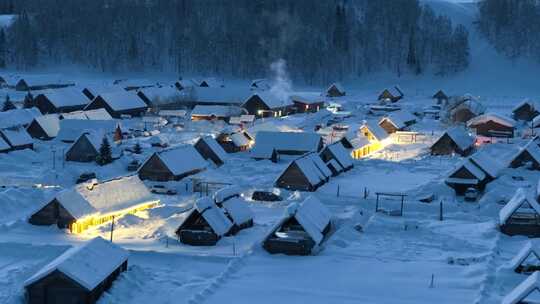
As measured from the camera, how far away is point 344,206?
2908 centimetres

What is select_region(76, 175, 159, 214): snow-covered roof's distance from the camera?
85.3 ft

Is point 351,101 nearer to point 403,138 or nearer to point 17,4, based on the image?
point 403,138

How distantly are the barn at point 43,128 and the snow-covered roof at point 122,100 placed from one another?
11.0 metres

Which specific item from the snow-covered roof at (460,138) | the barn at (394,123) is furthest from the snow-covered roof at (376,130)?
the snow-covered roof at (460,138)

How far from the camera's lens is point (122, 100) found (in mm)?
59938

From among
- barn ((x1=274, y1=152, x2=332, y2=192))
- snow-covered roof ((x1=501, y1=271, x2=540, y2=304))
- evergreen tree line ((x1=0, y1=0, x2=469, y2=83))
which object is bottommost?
barn ((x1=274, y1=152, x2=332, y2=192))

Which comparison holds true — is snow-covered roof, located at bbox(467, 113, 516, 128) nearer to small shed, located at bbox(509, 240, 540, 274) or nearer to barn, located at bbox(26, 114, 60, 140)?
barn, located at bbox(26, 114, 60, 140)

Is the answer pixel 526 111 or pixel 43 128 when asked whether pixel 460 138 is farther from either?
pixel 43 128

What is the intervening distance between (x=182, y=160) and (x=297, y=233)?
1250cm

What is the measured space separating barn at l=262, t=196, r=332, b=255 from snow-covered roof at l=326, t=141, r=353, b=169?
41.1ft

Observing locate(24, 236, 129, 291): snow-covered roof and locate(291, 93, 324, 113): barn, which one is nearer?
locate(24, 236, 129, 291): snow-covered roof

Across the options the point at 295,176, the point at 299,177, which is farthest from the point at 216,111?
the point at 299,177

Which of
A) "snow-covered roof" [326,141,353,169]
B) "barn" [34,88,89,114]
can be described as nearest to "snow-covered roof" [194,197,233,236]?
"snow-covered roof" [326,141,353,169]

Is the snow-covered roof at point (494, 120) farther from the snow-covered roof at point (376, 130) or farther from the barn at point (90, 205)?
the barn at point (90, 205)
